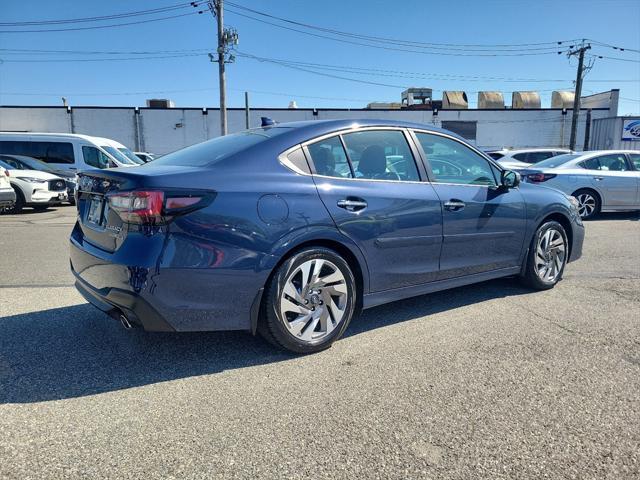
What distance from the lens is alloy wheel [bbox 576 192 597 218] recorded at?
1052cm

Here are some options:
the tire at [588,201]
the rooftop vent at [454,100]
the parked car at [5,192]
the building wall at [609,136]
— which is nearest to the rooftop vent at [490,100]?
the rooftop vent at [454,100]

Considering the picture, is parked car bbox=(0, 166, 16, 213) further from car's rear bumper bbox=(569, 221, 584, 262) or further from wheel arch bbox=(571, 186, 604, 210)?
wheel arch bbox=(571, 186, 604, 210)

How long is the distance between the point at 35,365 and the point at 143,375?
76 centimetres

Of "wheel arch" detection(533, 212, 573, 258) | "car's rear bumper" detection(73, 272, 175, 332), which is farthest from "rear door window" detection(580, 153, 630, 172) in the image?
"car's rear bumper" detection(73, 272, 175, 332)

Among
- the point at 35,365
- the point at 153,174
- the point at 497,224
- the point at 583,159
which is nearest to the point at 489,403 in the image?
the point at 497,224

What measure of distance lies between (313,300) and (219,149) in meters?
1.29

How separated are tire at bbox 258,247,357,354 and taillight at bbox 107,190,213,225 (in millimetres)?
696

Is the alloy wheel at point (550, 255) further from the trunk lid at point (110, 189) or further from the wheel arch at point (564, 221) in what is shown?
the trunk lid at point (110, 189)

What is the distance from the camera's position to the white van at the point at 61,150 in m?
14.9

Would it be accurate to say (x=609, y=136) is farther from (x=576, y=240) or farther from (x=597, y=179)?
(x=576, y=240)

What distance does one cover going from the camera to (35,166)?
13438 mm

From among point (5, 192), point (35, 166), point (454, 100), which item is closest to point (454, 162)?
Result: point (5, 192)

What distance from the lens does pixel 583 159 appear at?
1045 centimetres

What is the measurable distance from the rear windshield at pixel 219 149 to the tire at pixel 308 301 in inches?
33.8
